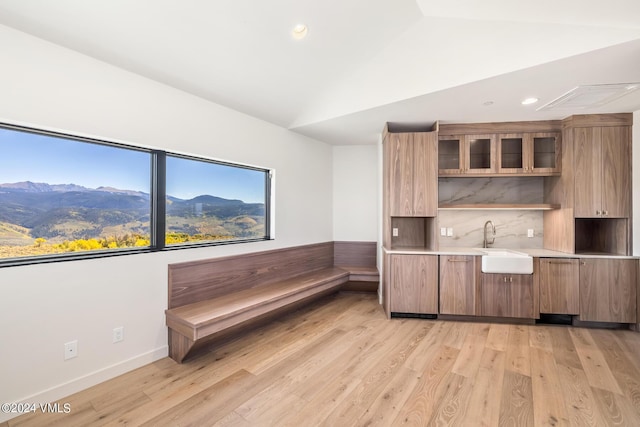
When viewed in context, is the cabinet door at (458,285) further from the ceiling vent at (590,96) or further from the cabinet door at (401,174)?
the ceiling vent at (590,96)

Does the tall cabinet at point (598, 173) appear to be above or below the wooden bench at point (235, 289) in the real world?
above

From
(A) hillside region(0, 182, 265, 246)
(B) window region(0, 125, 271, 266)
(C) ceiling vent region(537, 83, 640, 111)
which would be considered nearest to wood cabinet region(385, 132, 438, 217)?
(C) ceiling vent region(537, 83, 640, 111)

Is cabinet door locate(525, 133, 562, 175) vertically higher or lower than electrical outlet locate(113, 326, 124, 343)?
higher

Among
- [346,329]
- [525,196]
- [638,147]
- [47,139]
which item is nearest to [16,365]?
[47,139]

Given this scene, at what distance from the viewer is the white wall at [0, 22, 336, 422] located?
175 centimetres

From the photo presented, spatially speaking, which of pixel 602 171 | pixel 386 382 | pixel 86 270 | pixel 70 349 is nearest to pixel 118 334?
pixel 70 349

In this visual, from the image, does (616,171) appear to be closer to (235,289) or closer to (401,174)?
(401,174)

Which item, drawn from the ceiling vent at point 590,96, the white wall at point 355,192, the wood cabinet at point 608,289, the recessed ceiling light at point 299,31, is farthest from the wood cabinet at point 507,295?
the recessed ceiling light at point 299,31

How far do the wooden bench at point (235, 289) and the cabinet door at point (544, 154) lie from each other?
2.39 metres

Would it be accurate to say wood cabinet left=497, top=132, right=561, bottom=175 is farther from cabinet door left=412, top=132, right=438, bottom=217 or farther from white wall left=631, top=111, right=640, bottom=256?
cabinet door left=412, top=132, right=438, bottom=217

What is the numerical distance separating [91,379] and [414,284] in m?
3.08

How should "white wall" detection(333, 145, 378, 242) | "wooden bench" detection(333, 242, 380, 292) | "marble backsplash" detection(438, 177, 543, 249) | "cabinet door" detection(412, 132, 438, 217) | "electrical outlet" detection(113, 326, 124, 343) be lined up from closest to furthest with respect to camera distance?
"electrical outlet" detection(113, 326, 124, 343) < "cabinet door" detection(412, 132, 438, 217) < "marble backsplash" detection(438, 177, 543, 249) < "wooden bench" detection(333, 242, 380, 292) < "white wall" detection(333, 145, 378, 242)

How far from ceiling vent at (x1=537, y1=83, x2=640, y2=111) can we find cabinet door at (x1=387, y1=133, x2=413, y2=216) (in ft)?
4.43

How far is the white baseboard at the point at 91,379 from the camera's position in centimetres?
182
